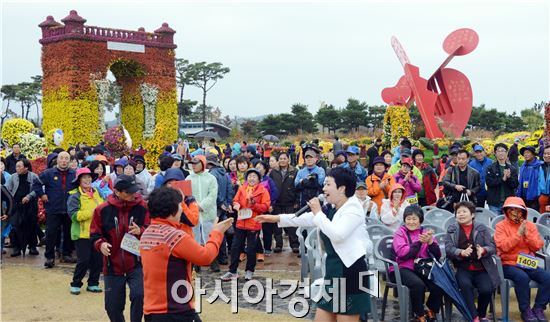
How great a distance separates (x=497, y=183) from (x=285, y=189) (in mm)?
3359

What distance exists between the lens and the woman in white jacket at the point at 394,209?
7461mm

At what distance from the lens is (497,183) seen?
8836 millimetres

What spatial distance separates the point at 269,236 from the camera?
10.0 metres

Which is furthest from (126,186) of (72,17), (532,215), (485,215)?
(72,17)

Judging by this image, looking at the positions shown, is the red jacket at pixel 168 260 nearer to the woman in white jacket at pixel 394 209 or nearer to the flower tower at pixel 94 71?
the woman in white jacket at pixel 394 209

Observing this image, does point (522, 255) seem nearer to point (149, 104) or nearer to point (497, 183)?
point (497, 183)

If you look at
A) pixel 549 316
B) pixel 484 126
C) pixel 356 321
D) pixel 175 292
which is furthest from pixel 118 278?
pixel 484 126

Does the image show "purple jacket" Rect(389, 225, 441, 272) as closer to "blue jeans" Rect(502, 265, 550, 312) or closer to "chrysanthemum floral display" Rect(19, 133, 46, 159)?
"blue jeans" Rect(502, 265, 550, 312)

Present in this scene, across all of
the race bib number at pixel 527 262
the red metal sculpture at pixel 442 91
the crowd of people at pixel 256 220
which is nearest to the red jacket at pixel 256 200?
the crowd of people at pixel 256 220

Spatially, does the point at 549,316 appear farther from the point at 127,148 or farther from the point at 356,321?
the point at 127,148

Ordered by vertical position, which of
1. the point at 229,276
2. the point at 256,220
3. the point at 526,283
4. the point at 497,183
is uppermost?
the point at 497,183

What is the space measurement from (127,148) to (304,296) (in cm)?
2066

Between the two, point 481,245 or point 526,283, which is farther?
point 526,283

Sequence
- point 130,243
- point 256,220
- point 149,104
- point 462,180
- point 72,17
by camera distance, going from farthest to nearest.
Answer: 1. point 149,104
2. point 72,17
3. point 462,180
4. point 130,243
5. point 256,220
